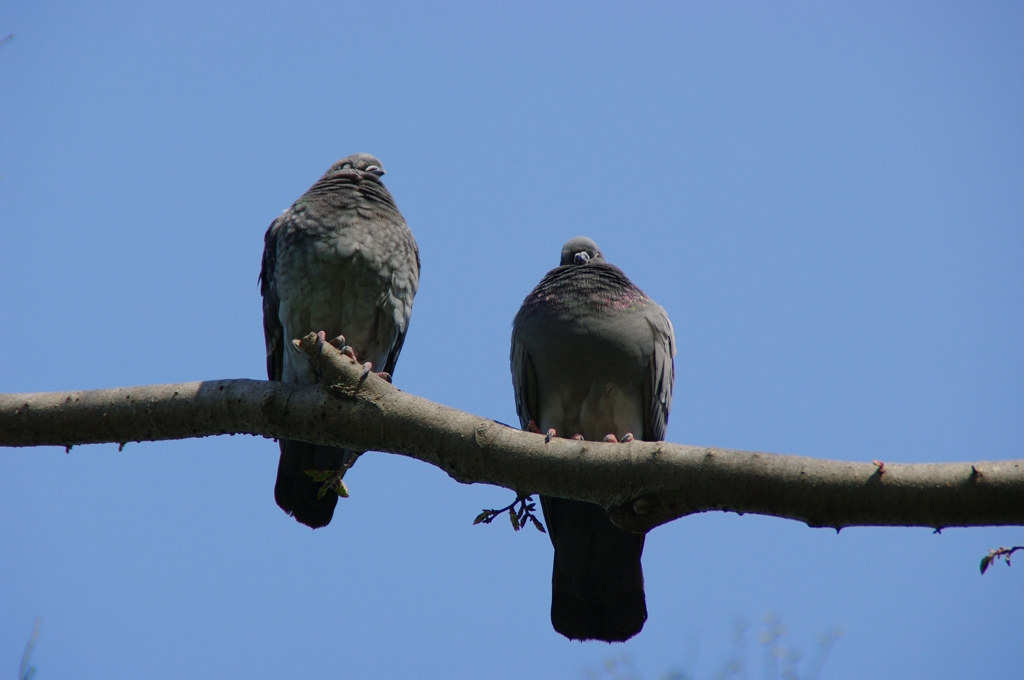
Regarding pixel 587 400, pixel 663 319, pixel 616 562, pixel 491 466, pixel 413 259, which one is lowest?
pixel 616 562

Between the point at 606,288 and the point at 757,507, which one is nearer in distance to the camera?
the point at 757,507

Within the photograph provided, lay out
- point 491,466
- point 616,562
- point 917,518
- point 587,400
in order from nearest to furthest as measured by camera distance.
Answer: point 917,518, point 491,466, point 616,562, point 587,400

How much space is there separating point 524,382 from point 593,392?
1.84ft

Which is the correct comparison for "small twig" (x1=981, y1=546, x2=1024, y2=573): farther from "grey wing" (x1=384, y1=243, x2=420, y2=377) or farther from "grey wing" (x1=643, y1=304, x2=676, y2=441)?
"grey wing" (x1=384, y1=243, x2=420, y2=377)

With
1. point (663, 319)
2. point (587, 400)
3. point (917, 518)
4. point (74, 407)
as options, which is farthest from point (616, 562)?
point (74, 407)

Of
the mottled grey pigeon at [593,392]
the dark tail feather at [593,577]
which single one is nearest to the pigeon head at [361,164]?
the mottled grey pigeon at [593,392]

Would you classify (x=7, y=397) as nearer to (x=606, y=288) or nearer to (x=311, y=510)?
(x=311, y=510)

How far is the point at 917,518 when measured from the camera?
3061mm

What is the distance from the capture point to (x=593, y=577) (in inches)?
212

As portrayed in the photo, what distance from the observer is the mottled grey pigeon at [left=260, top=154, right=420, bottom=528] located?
5750 millimetres

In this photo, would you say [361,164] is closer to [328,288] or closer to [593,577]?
[328,288]

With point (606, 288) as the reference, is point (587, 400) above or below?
below

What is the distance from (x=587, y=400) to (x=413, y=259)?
5.64 feet

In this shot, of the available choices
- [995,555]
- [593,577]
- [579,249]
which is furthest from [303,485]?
[995,555]
